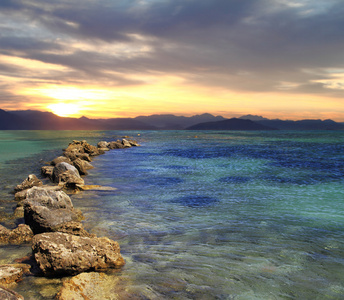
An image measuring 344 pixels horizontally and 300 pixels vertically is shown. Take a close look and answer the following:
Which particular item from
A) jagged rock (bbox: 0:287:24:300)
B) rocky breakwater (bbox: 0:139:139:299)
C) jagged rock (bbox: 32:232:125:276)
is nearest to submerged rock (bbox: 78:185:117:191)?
rocky breakwater (bbox: 0:139:139:299)

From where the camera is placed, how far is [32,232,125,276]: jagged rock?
18.9 ft

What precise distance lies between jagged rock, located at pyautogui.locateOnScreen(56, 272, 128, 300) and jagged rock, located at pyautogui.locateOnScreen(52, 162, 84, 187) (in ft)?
33.0

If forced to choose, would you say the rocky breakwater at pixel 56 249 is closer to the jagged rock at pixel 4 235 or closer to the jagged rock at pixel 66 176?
the jagged rock at pixel 4 235

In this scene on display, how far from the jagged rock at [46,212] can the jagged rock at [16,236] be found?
1.10 feet

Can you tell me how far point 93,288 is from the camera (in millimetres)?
5191

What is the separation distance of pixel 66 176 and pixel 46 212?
25.2 feet

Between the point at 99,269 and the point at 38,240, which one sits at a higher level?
the point at 38,240

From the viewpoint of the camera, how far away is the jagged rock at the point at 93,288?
4895mm

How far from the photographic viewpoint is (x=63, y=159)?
2392cm

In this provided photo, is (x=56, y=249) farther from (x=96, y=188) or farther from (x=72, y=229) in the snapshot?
(x=96, y=188)

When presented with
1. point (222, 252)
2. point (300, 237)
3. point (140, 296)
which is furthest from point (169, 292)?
point (300, 237)

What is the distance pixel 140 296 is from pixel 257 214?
683cm

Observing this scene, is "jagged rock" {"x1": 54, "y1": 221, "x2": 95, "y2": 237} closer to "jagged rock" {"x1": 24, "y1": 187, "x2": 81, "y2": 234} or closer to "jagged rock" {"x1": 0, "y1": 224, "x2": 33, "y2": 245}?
"jagged rock" {"x1": 24, "y1": 187, "x2": 81, "y2": 234}

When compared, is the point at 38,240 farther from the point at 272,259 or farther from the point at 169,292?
the point at 272,259
